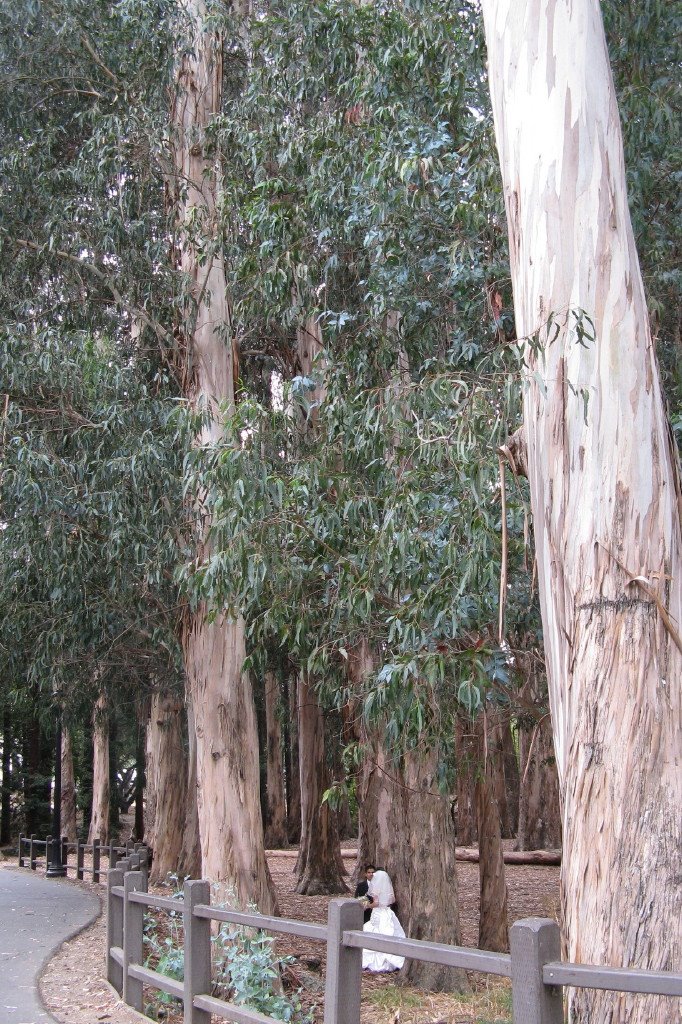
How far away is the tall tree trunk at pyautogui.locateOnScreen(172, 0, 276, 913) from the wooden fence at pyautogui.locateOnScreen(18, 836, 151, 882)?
6.67 m

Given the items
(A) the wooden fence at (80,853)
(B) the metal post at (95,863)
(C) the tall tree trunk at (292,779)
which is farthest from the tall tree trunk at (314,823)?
(C) the tall tree trunk at (292,779)

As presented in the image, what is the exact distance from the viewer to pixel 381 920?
11.9m

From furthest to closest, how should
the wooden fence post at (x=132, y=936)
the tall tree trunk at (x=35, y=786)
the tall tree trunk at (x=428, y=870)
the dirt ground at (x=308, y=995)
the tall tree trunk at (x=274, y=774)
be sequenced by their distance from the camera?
the tall tree trunk at (x=35, y=786), the tall tree trunk at (x=274, y=774), the tall tree trunk at (x=428, y=870), the dirt ground at (x=308, y=995), the wooden fence post at (x=132, y=936)

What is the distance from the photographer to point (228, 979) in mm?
9500

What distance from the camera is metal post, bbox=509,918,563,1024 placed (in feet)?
11.3

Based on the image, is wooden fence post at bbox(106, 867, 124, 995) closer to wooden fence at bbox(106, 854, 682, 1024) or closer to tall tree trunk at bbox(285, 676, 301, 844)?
wooden fence at bbox(106, 854, 682, 1024)

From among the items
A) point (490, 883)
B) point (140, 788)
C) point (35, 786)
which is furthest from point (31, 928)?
point (35, 786)

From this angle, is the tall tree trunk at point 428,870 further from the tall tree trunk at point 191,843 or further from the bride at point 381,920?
the tall tree trunk at point 191,843

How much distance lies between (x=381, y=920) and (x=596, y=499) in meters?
7.99

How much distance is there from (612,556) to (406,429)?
363 cm

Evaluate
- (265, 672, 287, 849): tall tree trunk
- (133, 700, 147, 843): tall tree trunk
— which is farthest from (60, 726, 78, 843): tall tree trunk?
(265, 672, 287, 849): tall tree trunk

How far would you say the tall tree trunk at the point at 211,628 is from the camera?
11859mm

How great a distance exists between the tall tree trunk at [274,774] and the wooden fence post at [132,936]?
17.1m

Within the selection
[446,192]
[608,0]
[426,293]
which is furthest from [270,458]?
[608,0]
